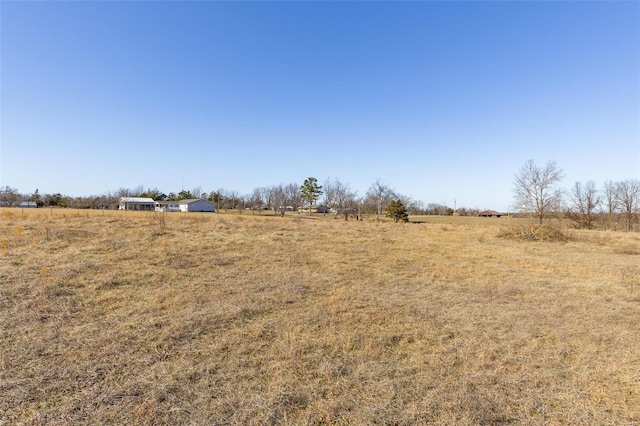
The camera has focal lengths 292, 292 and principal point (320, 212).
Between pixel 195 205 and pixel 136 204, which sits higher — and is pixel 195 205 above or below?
below

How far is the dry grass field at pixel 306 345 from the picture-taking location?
276cm

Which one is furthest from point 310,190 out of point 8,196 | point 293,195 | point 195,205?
point 8,196

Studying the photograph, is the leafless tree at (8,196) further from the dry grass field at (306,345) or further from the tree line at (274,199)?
the dry grass field at (306,345)

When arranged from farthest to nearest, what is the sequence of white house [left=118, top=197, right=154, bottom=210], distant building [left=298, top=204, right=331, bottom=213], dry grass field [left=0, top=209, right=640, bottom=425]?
distant building [left=298, top=204, right=331, bottom=213] → white house [left=118, top=197, right=154, bottom=210] → dry grass field [left=0, top=209, right=640, bottom=425]

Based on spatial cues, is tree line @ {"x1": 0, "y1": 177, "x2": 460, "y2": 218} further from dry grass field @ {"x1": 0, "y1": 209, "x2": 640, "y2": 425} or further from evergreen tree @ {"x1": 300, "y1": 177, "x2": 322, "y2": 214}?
dry grass field @ {"x1": 0, "y1": 209, "x2": 640, "y2": 425}

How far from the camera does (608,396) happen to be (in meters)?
3.04

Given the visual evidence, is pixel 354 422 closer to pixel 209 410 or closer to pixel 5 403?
pixel 209 410

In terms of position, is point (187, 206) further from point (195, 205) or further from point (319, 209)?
point (319, 209)

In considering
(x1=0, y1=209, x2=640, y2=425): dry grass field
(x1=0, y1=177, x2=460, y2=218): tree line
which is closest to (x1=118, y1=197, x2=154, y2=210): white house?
(x1=0, y1=177, x2=460, y2=218): tree line

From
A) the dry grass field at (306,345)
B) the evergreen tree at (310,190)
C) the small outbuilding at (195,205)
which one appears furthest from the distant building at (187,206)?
the dry grass field at (306,345)

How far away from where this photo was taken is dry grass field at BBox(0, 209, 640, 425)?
109 inches

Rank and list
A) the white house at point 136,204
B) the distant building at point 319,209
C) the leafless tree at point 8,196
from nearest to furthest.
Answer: the leafless tree at point 8,196 → the white house at point 136,204 → the distant building at point 319,209

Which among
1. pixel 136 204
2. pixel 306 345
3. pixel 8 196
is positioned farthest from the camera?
pixel 136 204

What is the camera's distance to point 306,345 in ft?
13.3
